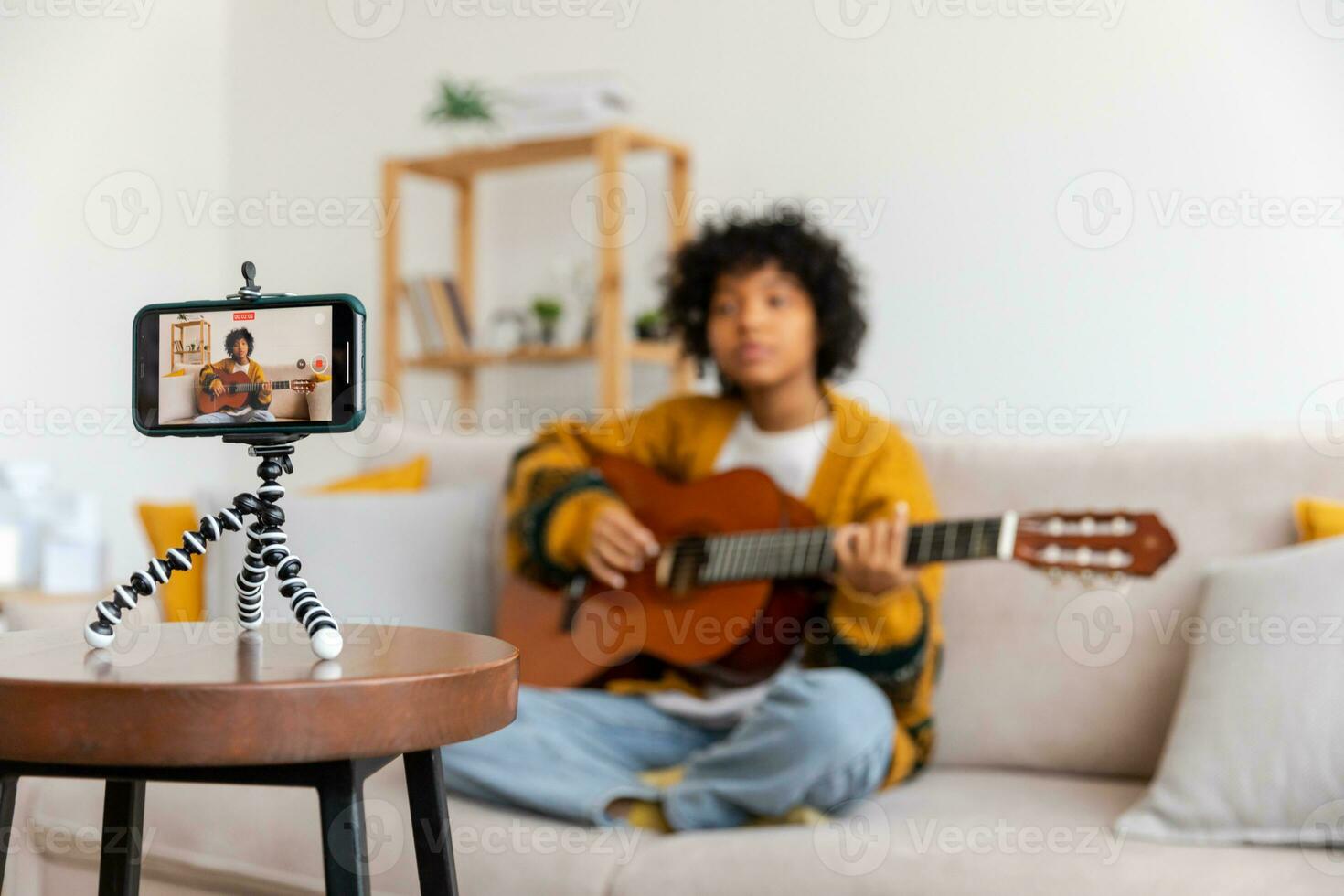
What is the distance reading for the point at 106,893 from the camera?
A: 91 centimetres

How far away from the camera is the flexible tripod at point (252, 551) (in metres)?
0.80

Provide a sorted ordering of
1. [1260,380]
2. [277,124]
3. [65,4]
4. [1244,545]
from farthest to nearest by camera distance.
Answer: [277,124] < [65,4] < [1260,380] < [1244,545]

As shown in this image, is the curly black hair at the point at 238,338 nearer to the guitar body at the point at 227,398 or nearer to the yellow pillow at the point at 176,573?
the guitar body at the point at 227,398

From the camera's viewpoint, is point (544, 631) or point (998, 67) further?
point (998, 67)

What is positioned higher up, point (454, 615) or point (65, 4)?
point (65, 4)

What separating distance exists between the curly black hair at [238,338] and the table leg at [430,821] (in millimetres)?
275

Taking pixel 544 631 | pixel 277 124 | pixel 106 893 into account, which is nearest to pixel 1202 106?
pixel 544 631

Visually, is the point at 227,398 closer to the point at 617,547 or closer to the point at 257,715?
the point at 257,715

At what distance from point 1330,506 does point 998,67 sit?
1407 millimetres

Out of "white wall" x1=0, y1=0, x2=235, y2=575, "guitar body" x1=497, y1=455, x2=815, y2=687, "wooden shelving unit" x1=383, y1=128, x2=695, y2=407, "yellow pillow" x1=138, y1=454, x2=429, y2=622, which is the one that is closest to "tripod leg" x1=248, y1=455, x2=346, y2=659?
"guitar body" x1=497, y1=455, x2=815, y2=687

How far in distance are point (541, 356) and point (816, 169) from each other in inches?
28.6

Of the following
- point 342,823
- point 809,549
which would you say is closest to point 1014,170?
point 809,549

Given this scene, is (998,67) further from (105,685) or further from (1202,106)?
(105,685)

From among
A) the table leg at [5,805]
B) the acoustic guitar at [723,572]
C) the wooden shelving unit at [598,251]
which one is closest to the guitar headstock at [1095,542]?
the acoustic guitar at [723,572]
